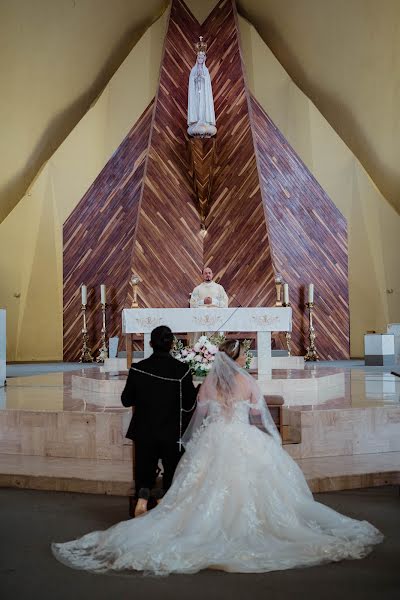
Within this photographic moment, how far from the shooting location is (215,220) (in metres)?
14.5

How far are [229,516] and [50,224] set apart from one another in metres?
12.2

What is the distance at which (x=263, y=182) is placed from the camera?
14141 mm

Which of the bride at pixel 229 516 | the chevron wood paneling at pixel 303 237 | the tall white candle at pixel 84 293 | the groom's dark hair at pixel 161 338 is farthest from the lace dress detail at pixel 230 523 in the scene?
the chevron wood paneling at pixel 303 237

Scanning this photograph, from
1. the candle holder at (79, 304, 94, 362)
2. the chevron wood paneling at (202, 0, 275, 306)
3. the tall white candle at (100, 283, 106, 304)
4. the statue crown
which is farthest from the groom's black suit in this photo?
the statue crown

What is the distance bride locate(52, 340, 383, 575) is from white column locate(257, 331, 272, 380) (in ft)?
14.6

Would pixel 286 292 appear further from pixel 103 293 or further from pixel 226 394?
pixel 226 394

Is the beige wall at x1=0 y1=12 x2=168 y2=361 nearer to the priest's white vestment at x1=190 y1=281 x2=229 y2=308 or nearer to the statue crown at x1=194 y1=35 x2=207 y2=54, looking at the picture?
the statue crown at x1=194 y1=35 x2=207 y2=54

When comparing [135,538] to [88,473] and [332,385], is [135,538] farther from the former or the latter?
[332,385]

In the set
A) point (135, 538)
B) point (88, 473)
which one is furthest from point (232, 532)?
point (88, 473)

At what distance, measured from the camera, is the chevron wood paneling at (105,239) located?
14.1 m

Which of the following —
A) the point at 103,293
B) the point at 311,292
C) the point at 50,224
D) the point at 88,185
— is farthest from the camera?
the point at 50,224

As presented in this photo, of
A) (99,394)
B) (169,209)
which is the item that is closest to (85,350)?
(169,209)

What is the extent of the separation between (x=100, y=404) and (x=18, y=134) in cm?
940

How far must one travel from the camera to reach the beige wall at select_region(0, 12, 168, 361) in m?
15.1
